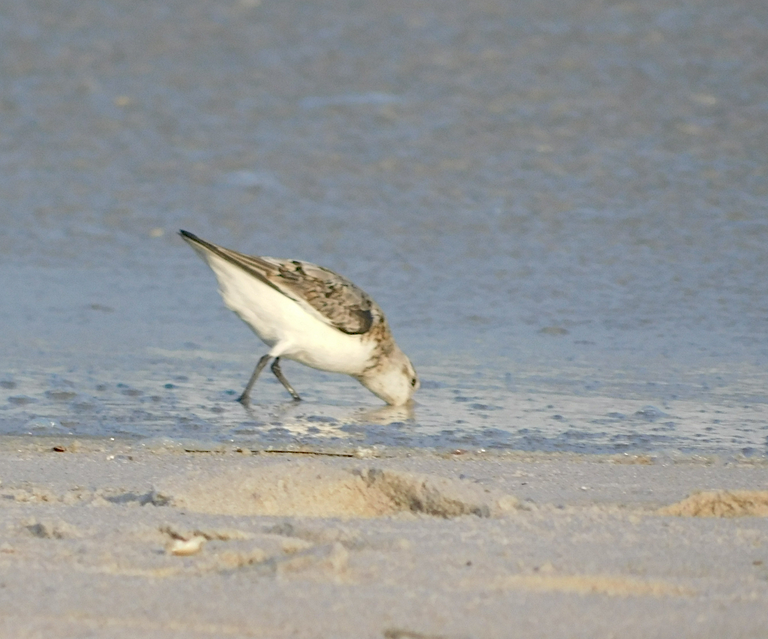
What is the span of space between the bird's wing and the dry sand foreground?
7.41ft

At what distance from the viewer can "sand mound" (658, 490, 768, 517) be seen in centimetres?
350

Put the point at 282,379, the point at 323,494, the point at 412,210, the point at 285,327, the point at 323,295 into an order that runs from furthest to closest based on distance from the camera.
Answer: the point at 412,210, the point at 323,295, the point at 285,327, the point at 282,379, the point at 323,494

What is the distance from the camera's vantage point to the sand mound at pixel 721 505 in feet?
11.5

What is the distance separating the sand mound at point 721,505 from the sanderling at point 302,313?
246 cm

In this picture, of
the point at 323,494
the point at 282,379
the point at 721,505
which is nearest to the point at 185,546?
the point at 323,494

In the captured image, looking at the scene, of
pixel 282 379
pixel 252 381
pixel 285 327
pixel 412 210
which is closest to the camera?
pixel 252 381

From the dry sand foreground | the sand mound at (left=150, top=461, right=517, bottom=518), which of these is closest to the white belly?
the dry sand foreground

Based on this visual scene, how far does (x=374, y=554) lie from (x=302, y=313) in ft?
11.4

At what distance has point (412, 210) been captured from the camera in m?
8.50

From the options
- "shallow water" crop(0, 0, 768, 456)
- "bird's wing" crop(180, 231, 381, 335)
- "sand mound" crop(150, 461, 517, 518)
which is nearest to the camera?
"sand mound" crop(150, 461, 517, 518)

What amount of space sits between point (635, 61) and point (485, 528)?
796 centimetres

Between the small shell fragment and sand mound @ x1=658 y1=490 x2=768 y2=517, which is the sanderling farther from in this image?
the small shell fragment

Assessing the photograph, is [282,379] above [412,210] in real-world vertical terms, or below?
below

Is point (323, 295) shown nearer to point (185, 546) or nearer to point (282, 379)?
point (282, 379)
